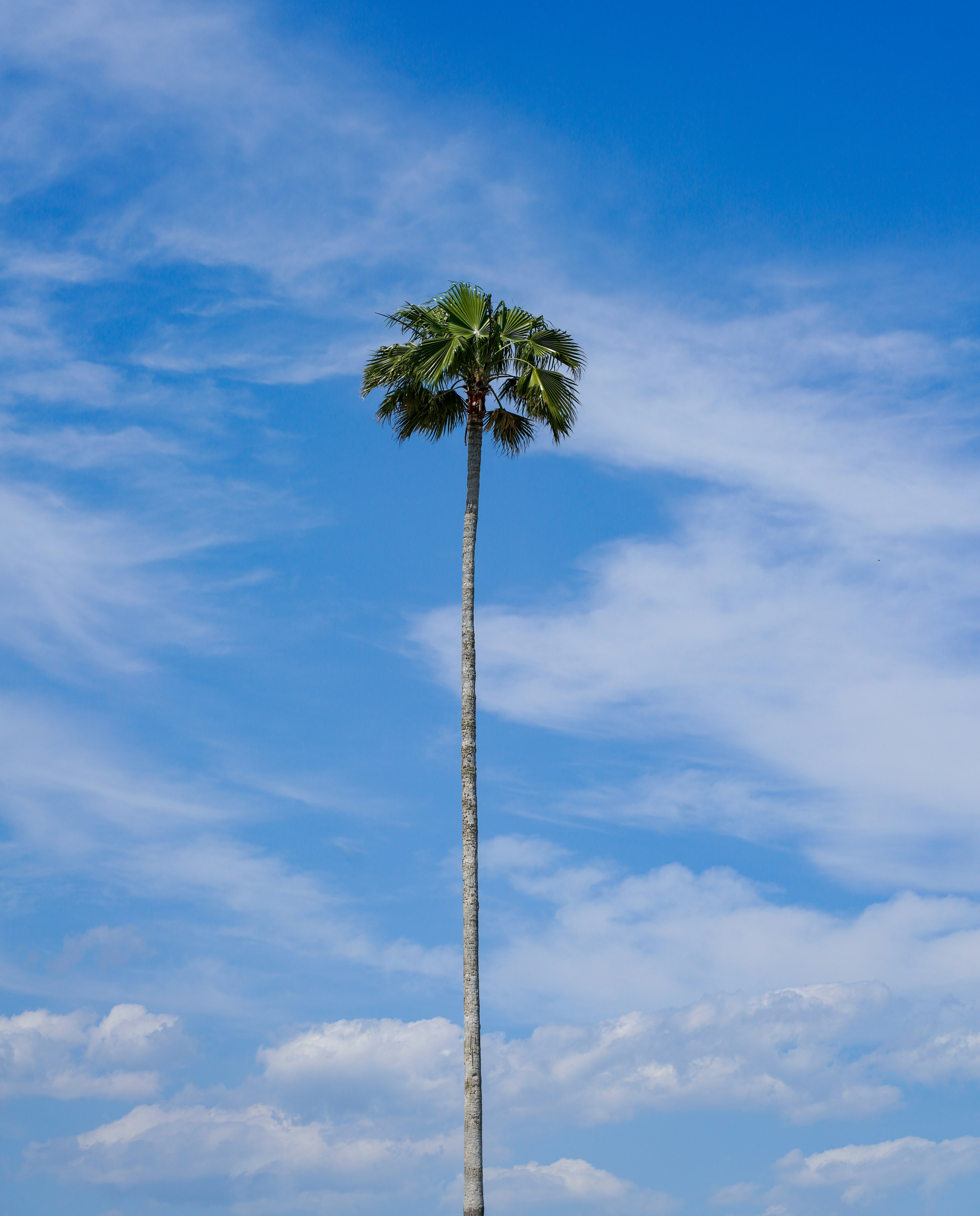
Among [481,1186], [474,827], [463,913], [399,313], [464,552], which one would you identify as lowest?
[481,1186]

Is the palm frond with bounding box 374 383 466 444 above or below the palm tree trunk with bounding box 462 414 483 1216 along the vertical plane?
above

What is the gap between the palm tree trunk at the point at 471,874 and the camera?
25.6 m

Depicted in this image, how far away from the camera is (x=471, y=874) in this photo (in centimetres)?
2766

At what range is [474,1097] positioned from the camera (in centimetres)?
2583

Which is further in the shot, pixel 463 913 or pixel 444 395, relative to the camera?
pixel 444 395

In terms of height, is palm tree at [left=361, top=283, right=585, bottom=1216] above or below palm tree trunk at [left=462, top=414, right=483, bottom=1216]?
above

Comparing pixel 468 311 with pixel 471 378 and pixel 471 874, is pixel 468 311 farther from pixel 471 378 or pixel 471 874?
pixel 471 874

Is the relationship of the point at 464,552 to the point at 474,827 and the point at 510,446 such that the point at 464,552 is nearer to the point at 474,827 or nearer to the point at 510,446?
the point at 510,446

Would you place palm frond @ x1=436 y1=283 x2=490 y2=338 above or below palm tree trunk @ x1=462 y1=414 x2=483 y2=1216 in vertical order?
above

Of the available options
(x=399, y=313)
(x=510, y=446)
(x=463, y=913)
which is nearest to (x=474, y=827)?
(x=463, y=913)

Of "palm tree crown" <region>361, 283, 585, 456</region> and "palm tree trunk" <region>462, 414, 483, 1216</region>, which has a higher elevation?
"palm tree crown" <region>361, 283, 585, 456</region>

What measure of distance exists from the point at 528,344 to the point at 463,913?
44.3ft

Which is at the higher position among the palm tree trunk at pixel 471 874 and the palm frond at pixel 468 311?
the palm frond at pixel 468 311

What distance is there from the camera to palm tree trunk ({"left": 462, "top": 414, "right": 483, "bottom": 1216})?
2558 centimetres
